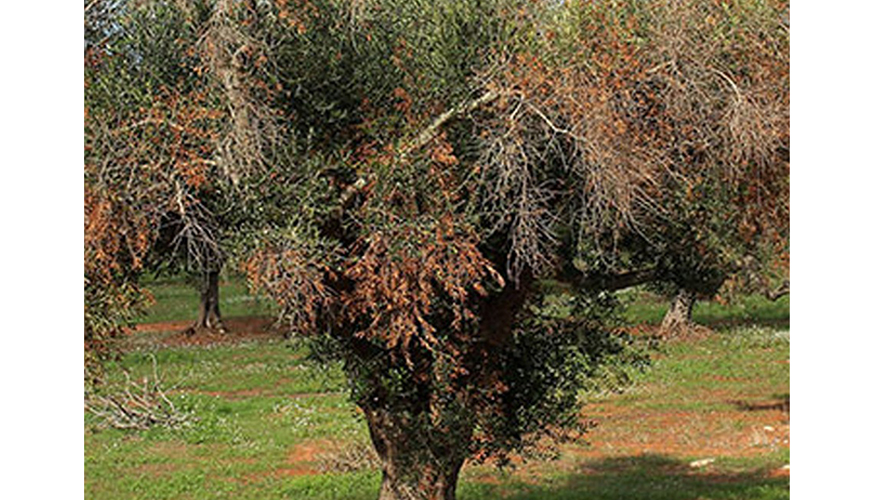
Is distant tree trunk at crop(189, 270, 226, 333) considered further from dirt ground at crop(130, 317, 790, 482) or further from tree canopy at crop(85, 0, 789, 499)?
tree canopy at crop(85, 0, 789, 499)

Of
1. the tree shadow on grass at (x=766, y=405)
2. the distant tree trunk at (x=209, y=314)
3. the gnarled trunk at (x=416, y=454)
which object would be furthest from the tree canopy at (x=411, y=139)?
the distant tree trunk at (x=209, y=314)

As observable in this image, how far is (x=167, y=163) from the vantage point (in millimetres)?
10719

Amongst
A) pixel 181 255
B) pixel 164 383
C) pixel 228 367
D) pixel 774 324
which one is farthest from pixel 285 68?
pixel 774 324

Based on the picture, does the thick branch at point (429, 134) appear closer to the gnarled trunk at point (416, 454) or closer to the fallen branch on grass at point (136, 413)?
the gnarled trunk at point (416, 454)

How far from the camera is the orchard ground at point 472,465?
68.9 feet

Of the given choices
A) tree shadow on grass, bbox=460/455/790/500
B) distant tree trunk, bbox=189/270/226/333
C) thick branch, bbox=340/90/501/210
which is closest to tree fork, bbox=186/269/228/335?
distant tree trunk, bbox=189/270/226/333

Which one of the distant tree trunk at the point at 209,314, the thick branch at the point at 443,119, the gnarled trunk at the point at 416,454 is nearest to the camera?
the thick branch at the point at 443,119

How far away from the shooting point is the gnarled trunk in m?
13.5

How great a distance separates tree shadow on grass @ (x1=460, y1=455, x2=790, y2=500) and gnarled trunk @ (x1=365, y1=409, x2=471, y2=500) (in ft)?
20.9

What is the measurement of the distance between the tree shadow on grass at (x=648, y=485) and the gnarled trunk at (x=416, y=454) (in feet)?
20.9

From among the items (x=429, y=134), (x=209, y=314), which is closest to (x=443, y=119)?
(x=429, y=134)

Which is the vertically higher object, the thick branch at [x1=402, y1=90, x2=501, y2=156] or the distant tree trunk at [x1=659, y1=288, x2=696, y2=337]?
the thick branch at [x1=402, y1=90, x2=501, y2=156]

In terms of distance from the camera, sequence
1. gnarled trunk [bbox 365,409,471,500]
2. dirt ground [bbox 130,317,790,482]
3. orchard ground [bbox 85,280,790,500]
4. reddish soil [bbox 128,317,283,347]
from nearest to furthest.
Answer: gnarled trunk [bbox 365,409,471,500] → orchard ground [bbox 85,280,790,500] → dirt ground [bbox 130,317,790,482] → reddish soil [bbox 128,317,283,347]

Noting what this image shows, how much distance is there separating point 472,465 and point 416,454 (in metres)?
9.27
